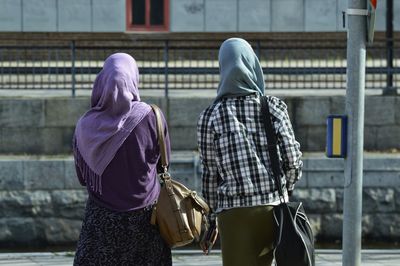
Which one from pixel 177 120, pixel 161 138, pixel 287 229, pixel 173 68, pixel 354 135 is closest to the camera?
pixel 287 229

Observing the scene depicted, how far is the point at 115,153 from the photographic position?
230 inches

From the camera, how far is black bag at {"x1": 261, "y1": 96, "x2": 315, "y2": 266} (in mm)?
5633

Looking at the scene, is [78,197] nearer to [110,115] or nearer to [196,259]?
Answer: [196,259]

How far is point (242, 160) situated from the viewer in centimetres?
570

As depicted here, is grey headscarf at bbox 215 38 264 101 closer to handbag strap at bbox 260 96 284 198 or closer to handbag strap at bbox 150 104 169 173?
handbag strap at bbox 260 96 284 198

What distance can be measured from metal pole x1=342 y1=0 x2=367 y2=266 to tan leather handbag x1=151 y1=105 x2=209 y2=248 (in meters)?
1.29

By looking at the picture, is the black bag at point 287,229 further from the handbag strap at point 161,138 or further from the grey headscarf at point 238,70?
the handbag strap at point 161,138

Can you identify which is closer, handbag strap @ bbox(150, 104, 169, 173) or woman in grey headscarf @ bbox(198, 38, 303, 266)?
woman in grey headscarf @ bbox(198, 38, 303, 266)

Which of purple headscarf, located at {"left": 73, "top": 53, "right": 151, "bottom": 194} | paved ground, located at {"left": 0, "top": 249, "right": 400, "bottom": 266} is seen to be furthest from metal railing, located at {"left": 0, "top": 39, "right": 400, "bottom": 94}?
purple headscarf, located at {"left": 73, "top": 53, "right": 151, "bottom": 194}

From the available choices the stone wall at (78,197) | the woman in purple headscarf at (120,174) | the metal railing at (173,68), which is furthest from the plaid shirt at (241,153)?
the metal railing at (173,68)

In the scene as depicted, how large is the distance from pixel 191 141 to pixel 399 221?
2447 millimetres

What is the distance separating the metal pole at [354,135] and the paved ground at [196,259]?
2.79 metres

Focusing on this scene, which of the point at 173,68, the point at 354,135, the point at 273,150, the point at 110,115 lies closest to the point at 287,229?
the point at 273,150

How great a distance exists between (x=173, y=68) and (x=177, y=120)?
2.65 ft
